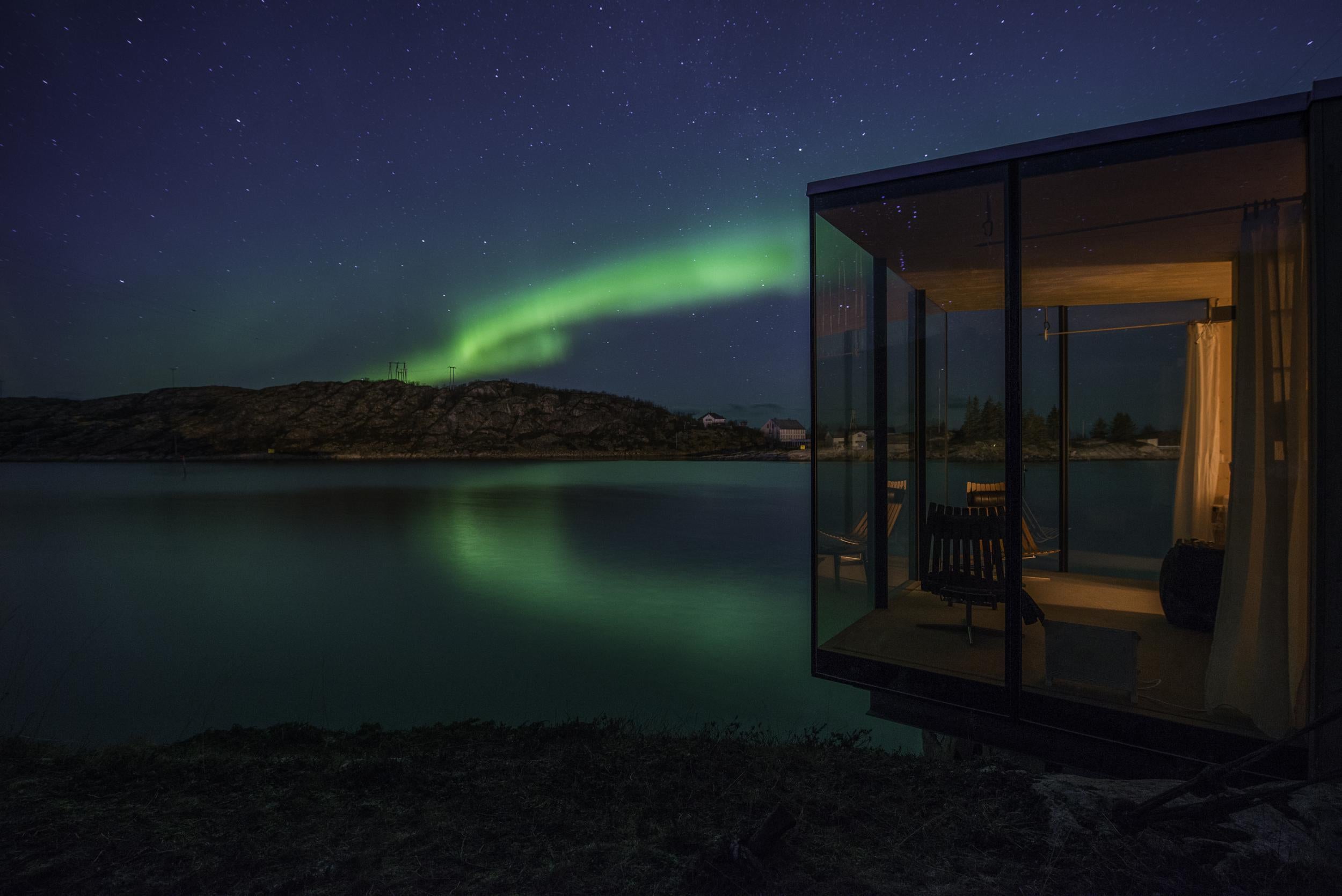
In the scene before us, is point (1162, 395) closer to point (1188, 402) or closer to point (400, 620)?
point (1188, 402)

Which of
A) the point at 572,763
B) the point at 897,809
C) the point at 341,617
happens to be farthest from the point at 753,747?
the point at 341,617

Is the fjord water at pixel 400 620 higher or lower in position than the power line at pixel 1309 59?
lower

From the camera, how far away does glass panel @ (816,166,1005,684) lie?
414 cm

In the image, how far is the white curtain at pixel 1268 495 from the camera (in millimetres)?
2949

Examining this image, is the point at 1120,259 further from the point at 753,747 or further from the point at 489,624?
the point at 489,624

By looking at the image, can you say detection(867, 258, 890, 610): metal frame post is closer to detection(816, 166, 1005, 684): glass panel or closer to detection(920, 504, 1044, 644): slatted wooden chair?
detection(816, 166, 1005, 684): glass panel

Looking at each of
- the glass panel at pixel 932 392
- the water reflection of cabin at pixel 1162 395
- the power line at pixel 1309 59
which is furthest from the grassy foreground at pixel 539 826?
the power line at pixel 1309 59

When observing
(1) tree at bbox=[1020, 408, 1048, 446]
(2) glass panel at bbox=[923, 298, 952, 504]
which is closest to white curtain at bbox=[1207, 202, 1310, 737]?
(2) glass panel at bbox=[923, 298, 952, 504]

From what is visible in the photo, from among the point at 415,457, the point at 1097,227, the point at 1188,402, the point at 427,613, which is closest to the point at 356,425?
the point at 415,457

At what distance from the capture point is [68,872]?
8.46 feet

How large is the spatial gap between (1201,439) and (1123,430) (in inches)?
205

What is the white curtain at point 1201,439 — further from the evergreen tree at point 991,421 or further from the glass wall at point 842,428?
the glass wall at point 842,428

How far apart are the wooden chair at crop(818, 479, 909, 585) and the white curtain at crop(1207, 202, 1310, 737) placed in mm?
2150

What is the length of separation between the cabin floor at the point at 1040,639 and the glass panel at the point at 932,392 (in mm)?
20
